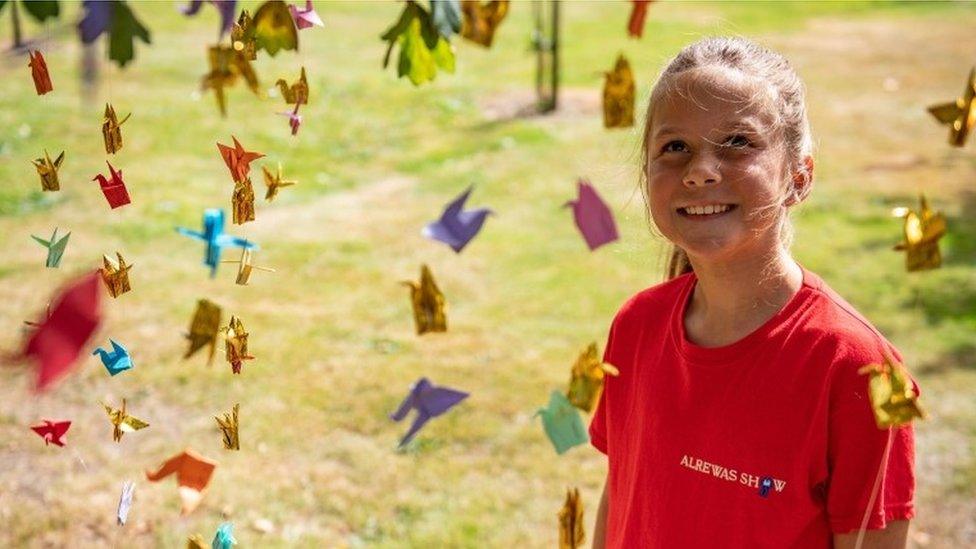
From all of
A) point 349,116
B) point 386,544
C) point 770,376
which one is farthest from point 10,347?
point 349,116

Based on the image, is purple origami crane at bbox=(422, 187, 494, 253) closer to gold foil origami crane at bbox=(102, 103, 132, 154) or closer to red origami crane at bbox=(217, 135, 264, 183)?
red origami crane at bbox=(217, 135, 264, 183)

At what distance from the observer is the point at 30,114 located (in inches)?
300

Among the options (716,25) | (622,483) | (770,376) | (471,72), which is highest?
(716,25)

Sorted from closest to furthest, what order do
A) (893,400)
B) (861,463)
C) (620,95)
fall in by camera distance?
(893,400) < (861,463) < (620,95)

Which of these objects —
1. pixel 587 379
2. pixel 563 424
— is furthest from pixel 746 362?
pixel 563 424

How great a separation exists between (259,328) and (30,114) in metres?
3.96

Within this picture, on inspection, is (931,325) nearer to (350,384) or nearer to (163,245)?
(350,384)

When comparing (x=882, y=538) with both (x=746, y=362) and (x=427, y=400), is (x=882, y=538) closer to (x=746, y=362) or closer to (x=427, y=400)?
(x=746, y=362)

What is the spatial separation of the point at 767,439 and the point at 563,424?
1.97 ft

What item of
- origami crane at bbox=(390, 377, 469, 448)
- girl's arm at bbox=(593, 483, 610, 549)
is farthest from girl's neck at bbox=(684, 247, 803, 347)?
origami crane at bbox=(390, 377, 469, 448)

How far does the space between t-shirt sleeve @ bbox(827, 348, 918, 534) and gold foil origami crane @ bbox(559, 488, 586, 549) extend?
2.12ft

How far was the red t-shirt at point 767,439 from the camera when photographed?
136cm

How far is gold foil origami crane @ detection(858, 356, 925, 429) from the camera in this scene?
121cm

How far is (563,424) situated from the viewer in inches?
77.6
